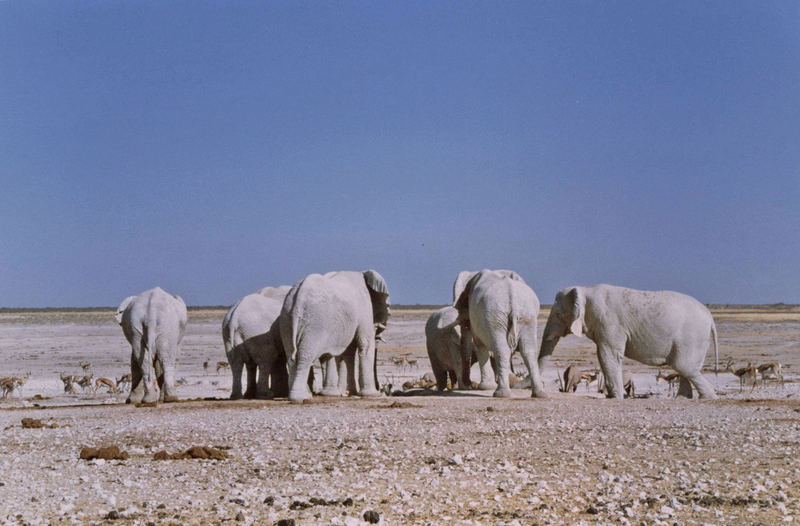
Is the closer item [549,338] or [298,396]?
[298,396]

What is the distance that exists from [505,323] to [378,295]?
3524 millimetres

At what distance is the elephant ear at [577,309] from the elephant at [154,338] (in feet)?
26.6

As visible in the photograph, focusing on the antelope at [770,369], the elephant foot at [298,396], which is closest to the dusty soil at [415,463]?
the elephant foot at [298,396]

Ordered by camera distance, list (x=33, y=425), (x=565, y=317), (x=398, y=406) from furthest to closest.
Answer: (x=565, y=317) < (x=398, y=406) < (x=33, y=425)

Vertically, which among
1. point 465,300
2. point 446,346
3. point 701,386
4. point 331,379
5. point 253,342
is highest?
point 465,300

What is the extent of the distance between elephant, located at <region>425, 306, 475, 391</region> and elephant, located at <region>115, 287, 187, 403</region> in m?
6.28

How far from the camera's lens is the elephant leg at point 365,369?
63.6 ft

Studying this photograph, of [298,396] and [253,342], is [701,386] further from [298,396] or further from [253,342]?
[253,342]

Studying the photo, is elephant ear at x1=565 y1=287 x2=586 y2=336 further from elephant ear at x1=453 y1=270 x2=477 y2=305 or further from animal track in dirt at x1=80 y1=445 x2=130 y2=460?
animal track in dirt at x1=80 y1=445 x2=130 y2=460

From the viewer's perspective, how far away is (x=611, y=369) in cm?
1934

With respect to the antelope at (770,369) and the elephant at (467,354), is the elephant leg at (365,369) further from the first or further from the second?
the antelope at (770,369)

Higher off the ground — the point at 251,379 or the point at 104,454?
the point at 251,379

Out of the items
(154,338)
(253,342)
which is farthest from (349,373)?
(154,338)

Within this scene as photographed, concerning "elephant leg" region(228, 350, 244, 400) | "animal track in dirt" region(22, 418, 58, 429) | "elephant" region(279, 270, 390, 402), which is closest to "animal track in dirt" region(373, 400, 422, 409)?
"elephant" region(279, 270, 390, 402)
